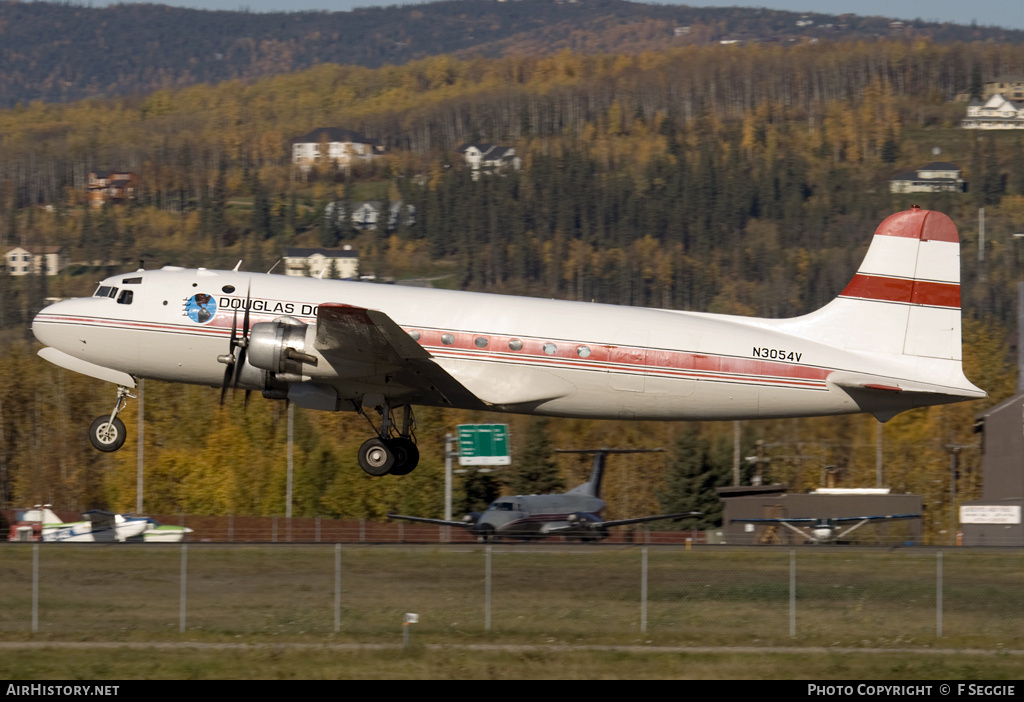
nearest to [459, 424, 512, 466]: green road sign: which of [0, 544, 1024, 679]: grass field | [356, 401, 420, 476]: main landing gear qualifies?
[0, 544, 1024, 679]: grass field

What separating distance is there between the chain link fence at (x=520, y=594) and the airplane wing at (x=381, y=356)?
3767 millimetres

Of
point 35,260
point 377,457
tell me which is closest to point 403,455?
point 377,457

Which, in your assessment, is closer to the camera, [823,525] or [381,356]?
[381,356]

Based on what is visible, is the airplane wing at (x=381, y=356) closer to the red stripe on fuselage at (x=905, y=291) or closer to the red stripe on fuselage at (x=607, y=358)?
the red stripe on fuselage at (x=607, y=358)

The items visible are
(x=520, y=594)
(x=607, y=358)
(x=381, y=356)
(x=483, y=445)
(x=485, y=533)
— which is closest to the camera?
(x=381, y=356)

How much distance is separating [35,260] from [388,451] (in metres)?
175

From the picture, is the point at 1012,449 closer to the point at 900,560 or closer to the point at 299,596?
the point at 900,560

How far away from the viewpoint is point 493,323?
2756cm

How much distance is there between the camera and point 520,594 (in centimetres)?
2917

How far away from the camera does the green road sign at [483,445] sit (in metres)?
59.2

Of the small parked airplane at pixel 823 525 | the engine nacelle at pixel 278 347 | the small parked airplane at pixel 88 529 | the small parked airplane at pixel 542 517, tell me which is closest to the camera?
the engine nacelle at pixel 278 347

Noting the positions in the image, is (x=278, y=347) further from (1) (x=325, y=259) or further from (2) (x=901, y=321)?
(1) (x=325, y=259)

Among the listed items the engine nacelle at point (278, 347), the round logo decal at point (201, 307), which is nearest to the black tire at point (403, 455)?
the engine nacelle at point (278, 347)

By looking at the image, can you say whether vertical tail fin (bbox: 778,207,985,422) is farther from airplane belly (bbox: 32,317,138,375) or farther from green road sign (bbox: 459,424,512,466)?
green road sign (bbox: 459,424,512,466)
